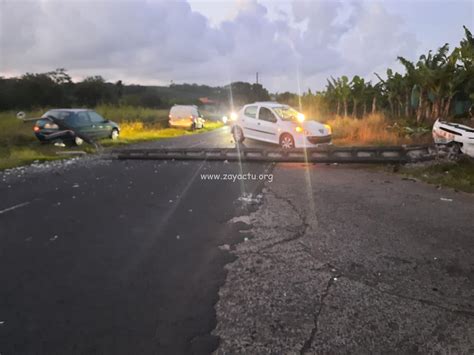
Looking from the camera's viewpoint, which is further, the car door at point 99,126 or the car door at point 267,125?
the car door at point 99,126

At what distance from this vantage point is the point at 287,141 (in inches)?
546

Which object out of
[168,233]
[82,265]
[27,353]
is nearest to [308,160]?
[168,233]

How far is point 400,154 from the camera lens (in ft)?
37.3

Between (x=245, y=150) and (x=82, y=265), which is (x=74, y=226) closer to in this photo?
(x=82, y=265)

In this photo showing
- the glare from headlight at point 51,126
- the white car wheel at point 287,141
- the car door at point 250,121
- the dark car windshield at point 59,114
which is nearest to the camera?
the white car wheel at point 287,141

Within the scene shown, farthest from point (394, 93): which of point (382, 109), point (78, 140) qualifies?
point (78, 140)

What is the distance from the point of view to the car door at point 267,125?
47.1ft

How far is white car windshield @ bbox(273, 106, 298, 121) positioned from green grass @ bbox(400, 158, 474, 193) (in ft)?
16.9

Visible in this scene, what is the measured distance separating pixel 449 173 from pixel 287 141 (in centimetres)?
579

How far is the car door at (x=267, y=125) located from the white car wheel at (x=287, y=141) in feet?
1.11

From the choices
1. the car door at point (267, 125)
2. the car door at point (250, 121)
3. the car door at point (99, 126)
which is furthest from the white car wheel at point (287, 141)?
the car door at point (99, 126)

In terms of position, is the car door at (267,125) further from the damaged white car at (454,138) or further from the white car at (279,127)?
the damaged white car at (454,138)

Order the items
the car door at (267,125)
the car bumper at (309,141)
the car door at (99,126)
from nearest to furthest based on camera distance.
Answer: the car bumper at (309,141), the car door at (267,125), the car door at (99,126)

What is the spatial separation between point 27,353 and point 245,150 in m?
10.4
